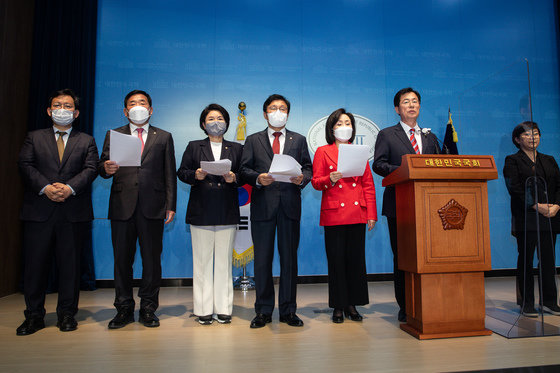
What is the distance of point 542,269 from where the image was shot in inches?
95.3

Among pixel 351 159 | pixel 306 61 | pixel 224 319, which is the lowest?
pixel 224 319

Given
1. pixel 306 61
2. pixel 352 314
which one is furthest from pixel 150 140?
pixel 306 61

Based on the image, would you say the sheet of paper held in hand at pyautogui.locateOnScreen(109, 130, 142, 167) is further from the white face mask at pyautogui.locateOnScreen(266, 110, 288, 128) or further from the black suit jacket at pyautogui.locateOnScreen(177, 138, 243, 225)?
the white face mask at pyautogui.locateOnScreen(266, 110, 288, 128)

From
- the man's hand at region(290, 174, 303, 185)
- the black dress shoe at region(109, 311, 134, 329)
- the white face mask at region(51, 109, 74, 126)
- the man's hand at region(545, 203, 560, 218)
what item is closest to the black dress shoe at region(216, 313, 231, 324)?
the black dress shoe at region(109, 311, 134, 329)

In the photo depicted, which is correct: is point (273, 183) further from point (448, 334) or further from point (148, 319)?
point (448, 334)

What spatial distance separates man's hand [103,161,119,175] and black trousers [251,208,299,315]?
1068 millimetres

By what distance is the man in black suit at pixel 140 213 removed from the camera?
2.66 meters

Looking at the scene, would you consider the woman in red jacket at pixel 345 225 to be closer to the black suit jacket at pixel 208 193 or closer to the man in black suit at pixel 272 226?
the man in black suit at pixel 272 226

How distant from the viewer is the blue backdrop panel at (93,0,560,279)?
15.1 feet

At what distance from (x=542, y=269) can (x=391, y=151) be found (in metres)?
1.28

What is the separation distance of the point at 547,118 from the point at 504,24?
1.46 metres

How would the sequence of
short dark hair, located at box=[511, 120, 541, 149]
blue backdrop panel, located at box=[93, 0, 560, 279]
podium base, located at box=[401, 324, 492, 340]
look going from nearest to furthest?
1. podium base, located at box=[401, 324, 492, 340]
2. short dark hair, located at box=[511, 120, 541, 149]
3. blue backdrop panel, located at box=[93, 0, 560, 279]

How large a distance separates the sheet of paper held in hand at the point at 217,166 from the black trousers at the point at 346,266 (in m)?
0.90

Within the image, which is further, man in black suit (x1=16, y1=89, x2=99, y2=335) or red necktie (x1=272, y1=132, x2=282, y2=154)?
red necktie (x1=272, y1=132, x2=282, y2=154)
